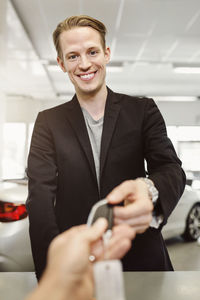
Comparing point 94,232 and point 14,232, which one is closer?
point 94,232

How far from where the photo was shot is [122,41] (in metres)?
5.88

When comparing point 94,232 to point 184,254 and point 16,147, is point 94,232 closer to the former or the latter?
point 184,254

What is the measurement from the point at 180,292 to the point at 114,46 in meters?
5.82

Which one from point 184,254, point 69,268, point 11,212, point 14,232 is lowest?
point 184,254

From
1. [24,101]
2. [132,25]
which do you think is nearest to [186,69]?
[132,25]

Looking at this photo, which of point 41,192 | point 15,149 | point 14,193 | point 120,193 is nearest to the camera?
point 120,193

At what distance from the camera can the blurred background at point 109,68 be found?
2878 millimetres

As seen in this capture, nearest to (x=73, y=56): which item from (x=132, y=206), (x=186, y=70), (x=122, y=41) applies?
(x=132, y=206)

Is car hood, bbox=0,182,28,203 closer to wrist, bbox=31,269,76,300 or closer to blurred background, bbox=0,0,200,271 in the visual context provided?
blurred background, bbox=0,0,200,271

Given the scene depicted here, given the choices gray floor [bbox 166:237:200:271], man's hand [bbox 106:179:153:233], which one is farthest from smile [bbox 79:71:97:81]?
gray floor [bbox 166:237:200:271]

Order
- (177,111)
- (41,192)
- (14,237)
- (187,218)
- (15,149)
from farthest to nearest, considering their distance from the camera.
A: (177,111), (15,149), (187,218), (14,237), (41,192)

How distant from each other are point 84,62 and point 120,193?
684 millimetres

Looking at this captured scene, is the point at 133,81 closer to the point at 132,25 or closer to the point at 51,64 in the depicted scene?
the point at 51,64

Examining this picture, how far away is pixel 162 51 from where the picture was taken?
21.2 ft
